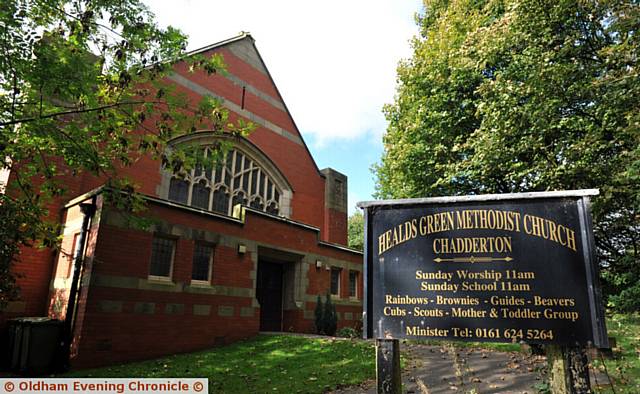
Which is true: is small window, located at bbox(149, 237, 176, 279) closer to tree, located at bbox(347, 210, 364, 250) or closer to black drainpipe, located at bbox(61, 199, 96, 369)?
black drainpipe, located at bbox(61, 199, 96, 369)

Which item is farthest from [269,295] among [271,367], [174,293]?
[271,367]

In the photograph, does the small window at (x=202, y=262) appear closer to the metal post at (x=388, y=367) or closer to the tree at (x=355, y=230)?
the metal post at (x=388, y=367)

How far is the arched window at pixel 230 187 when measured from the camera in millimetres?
15930

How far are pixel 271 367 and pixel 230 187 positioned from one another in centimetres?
963

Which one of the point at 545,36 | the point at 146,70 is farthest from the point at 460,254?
the point at 545,36

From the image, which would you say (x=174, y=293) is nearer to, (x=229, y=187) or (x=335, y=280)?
(x=229, y=187)

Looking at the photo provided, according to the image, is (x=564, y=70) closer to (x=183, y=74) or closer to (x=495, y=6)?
(x=495, y=6)

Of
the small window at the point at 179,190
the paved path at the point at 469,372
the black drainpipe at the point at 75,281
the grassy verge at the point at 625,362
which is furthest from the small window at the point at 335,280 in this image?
the black drainpipe at the point at 75,281

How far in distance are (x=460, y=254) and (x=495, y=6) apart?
1580cm

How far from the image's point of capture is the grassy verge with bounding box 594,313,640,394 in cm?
652

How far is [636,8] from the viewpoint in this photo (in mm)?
9617

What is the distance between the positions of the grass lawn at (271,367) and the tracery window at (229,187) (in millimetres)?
6617

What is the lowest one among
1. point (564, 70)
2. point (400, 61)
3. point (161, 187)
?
point (161, 187)

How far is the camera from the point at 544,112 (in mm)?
11812
